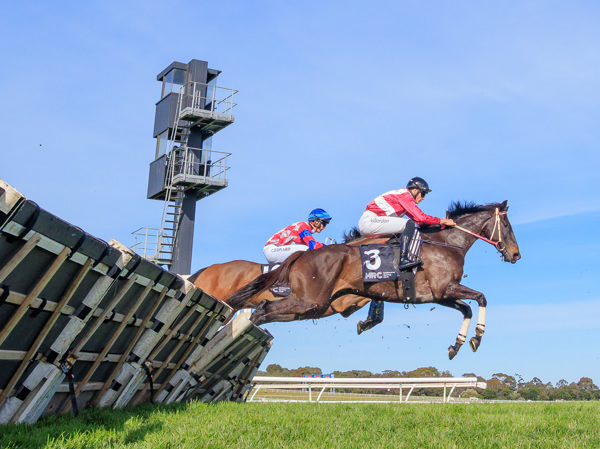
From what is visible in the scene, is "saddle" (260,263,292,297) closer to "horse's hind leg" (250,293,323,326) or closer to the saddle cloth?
"horse's hind leg" (250,293,323,326)

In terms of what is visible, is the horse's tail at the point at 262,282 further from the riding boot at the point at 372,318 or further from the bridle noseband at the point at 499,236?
the bridle noseband at the point at 499,236

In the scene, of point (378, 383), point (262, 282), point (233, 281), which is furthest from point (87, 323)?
point (378, 383)

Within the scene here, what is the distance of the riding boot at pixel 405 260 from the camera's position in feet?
30.8

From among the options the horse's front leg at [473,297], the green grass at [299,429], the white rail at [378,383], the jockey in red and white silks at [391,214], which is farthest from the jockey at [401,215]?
the green grass at [299,429]

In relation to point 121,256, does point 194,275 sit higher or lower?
higher

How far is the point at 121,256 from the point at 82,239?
0.48m

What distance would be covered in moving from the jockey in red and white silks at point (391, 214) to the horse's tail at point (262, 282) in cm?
118

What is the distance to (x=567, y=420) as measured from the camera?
212 inches

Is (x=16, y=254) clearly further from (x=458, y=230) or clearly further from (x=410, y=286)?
(x=458, y=230)

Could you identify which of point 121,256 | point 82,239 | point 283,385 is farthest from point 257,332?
point 283,385

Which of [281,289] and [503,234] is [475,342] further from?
[281,289]

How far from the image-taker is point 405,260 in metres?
9.40

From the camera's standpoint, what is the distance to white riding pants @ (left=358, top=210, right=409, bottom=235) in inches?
386

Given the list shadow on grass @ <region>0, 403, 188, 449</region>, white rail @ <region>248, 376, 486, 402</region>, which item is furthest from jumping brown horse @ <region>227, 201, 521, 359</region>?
shadow on grass @ <region>0, 403, 188, 449</region>
